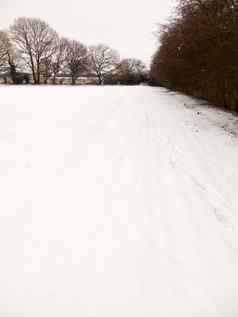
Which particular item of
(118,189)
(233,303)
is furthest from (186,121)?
(233,303)

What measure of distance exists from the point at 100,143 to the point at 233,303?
14.7ft

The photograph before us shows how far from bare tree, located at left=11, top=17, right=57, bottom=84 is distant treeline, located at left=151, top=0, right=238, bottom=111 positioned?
112 feet

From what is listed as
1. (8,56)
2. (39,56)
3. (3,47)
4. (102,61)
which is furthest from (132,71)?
(3,47)

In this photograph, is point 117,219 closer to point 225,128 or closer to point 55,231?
point 55,231

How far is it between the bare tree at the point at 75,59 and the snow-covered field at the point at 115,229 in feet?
151

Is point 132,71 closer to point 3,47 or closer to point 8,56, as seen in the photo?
point 8,56

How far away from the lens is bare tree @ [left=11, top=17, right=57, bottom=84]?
4131 cm

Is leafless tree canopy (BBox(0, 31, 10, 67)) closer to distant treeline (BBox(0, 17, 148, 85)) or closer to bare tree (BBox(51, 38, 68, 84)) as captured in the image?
distant treeline (BBox(0, 17, 148, 85))

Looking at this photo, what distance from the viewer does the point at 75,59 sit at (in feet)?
159

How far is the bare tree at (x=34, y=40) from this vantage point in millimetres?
41312

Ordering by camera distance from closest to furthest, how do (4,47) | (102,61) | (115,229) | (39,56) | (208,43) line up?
(115,229) → (208,43) → (4,47) → (39,56) → (102,61)

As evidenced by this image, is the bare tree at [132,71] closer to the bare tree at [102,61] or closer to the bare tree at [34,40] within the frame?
the bare tree at [102,61]

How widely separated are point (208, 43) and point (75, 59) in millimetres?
43328

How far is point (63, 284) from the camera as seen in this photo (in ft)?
7.02
